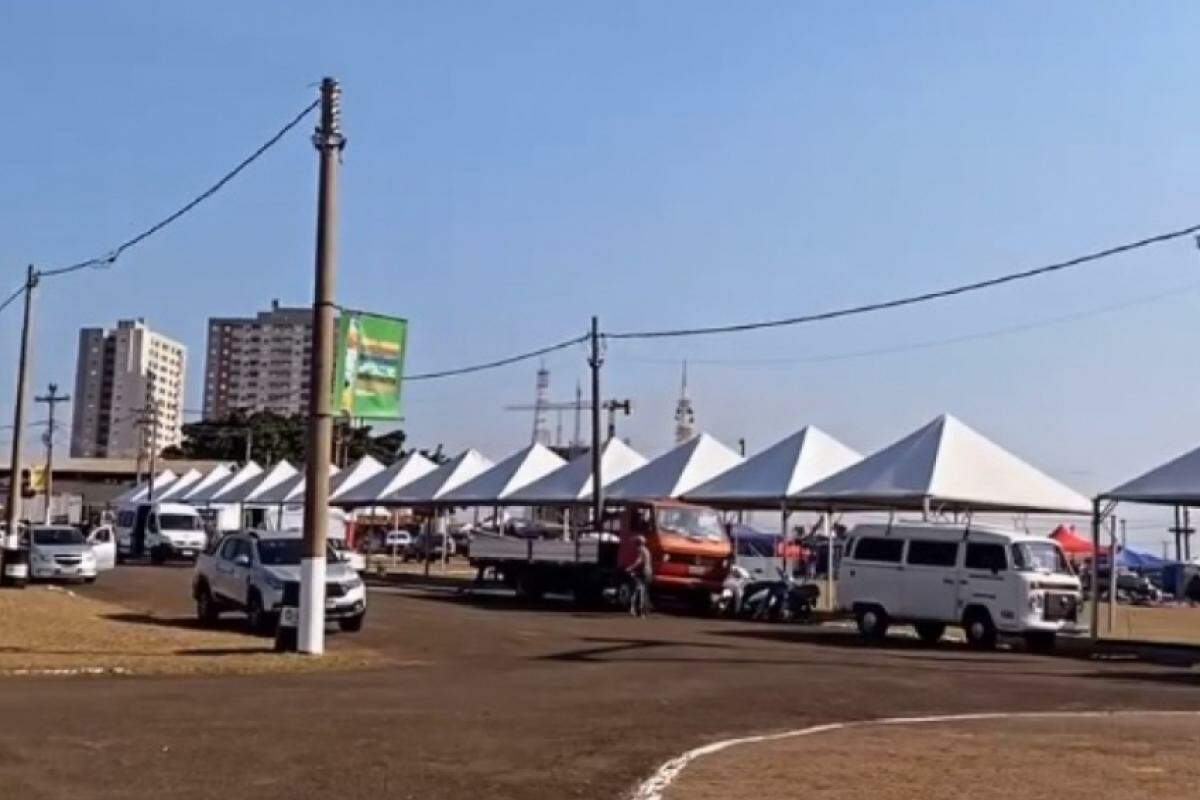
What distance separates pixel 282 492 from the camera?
258 ft

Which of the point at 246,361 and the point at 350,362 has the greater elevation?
the point at 246,361

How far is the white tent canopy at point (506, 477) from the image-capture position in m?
→ 57.1

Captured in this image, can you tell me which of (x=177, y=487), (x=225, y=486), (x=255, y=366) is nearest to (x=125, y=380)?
(x=255, y=366)

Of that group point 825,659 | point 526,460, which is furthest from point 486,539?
point 825,659

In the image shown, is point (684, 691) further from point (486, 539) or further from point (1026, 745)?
point (486, 539)

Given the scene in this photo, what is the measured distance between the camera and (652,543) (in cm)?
4062

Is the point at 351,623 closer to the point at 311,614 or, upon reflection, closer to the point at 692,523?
the point at 311,614

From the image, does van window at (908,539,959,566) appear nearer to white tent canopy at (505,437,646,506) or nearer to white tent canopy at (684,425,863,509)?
white tent canopy at (684,425,863,509)

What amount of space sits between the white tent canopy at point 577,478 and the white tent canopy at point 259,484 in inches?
1082

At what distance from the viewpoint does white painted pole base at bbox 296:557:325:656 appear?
24.2 meters

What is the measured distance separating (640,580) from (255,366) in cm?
8918

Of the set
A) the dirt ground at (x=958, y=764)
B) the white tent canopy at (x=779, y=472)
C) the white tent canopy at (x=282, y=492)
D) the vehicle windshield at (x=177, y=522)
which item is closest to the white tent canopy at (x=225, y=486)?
the white tent canopy at (x=282, y=492)

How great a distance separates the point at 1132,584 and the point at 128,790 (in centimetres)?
6211

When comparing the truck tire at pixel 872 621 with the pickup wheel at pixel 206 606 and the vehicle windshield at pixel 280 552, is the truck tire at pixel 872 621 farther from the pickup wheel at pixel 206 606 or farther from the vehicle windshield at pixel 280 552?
the pickup wheel at pixel 206 606
